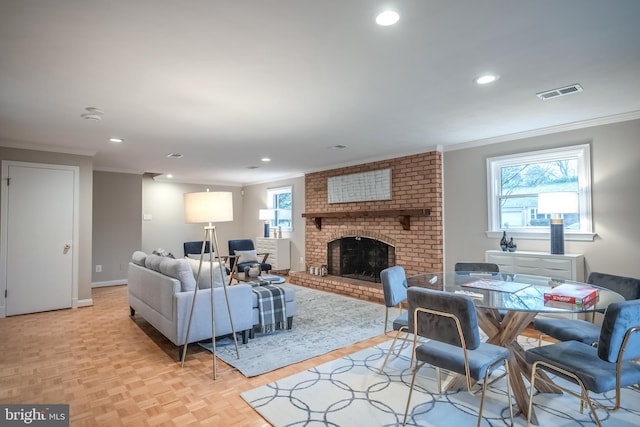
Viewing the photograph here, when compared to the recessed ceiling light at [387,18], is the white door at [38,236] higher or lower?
lower

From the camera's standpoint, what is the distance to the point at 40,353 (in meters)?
3.33

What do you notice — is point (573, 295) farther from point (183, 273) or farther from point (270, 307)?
point (183, 273)

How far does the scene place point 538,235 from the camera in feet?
13.6

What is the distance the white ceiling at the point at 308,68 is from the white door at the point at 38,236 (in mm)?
638

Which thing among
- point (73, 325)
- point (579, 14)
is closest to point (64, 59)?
point (579, 14)

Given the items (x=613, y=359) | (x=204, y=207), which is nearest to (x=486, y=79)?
(x=613, y=359)

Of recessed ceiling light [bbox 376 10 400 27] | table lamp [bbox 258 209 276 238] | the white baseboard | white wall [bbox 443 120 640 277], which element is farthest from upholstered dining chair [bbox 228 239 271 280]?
recessed ceiling light [bbox 376 10 400 27]

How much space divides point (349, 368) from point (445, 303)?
1.32 meters

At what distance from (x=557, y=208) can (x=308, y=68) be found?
3.03m

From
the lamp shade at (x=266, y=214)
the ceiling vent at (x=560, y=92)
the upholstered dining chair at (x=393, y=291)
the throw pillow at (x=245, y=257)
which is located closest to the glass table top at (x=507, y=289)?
the upholstered dining chair at (x=393, y=291)

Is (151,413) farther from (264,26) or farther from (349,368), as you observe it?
(264,26)

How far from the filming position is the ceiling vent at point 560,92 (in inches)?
110

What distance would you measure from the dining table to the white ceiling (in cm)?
157

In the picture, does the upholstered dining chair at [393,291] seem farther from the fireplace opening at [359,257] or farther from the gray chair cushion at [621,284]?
the fireplace opening at [359,257]
